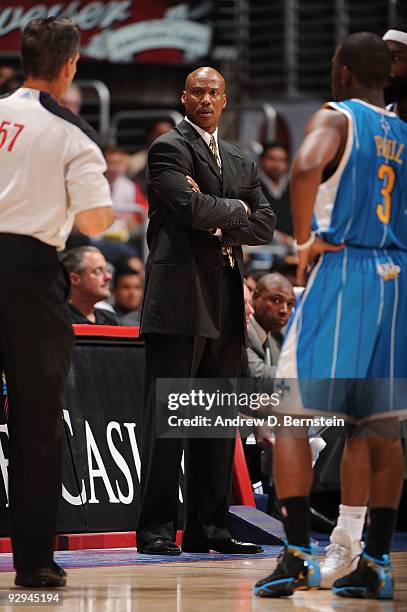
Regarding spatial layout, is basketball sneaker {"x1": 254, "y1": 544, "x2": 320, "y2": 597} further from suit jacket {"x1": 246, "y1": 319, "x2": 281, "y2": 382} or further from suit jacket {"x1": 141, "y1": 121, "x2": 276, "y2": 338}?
suit jacket {"x1": 246, "y1": 319, "x2": 281, "y2": 382}

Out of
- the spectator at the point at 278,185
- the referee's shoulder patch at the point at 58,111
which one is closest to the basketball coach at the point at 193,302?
the referee's shoulder patch at the point at 58,111

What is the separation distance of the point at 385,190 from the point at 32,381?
1.44 meters

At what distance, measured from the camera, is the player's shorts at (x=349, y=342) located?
4.07 m

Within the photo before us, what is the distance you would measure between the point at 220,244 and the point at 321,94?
9419mm

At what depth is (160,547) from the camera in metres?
5.34

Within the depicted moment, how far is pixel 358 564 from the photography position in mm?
4105

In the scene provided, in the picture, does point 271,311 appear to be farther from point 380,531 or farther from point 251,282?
point 380,531

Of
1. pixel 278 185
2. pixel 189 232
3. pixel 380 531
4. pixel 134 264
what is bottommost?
pixel 380 531

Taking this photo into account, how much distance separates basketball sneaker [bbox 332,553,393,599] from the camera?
4031 mm

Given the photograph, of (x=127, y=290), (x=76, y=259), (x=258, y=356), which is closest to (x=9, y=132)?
(x=258, y=356)

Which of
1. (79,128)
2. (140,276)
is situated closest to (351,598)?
(79,128)

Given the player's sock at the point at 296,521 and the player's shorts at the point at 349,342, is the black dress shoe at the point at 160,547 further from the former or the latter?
the player's shorts at the point at 349,342

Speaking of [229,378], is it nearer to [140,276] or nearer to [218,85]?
[218,85]

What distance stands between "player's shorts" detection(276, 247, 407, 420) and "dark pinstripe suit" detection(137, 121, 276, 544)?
4.11ft
